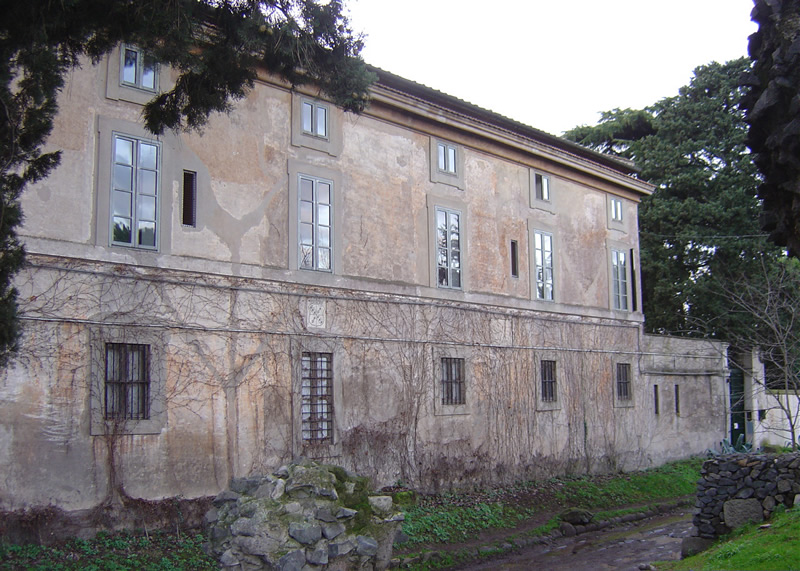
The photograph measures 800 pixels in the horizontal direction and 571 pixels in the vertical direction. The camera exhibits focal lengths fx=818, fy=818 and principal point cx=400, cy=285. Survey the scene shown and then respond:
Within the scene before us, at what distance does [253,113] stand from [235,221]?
2.16 meters

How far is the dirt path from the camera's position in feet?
47.2

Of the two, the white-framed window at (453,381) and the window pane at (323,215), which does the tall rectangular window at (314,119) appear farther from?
the white-framed window at (453,381)

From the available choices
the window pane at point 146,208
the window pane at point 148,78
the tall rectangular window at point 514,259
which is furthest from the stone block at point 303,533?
the tall rectangular window at point 514,259

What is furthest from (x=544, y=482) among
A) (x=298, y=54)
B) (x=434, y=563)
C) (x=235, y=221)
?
(x=298, y=54)

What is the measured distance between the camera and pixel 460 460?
729 inches

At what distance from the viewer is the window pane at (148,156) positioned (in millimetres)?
13625

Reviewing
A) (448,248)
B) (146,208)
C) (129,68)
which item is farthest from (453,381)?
(129,68)

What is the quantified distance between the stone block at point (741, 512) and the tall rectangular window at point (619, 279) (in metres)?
11.5

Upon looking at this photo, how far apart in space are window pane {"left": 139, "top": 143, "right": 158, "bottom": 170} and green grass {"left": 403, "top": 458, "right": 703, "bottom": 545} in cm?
780

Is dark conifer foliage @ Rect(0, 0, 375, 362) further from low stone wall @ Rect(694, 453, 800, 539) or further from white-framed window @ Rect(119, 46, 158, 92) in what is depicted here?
low stone wall @ Rect(694, 453, 800, 539)

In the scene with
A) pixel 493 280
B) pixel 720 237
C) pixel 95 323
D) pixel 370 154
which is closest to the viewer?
pixel 95 323

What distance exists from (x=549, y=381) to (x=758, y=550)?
11.0 m

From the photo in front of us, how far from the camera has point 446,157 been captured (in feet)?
63.9

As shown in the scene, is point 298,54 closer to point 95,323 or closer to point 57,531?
point 95,323
